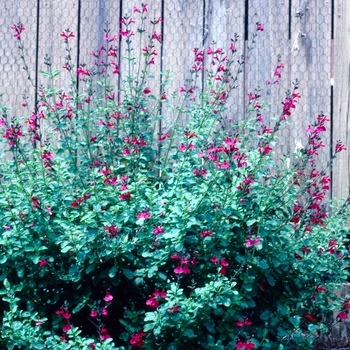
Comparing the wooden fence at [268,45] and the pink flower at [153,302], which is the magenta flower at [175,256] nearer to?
the pink flower at [153,302]

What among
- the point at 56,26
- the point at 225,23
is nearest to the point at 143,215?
the point at 225,23

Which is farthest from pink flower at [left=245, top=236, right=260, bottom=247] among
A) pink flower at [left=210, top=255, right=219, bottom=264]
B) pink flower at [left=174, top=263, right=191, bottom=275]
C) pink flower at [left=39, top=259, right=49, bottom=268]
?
pink flower at [left=39, top=259, right=49, bottom=268]

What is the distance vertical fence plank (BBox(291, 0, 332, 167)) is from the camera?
13.6 feet

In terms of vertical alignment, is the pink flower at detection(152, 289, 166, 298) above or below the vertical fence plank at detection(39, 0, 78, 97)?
below

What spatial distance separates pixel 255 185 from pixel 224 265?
1.25 feet

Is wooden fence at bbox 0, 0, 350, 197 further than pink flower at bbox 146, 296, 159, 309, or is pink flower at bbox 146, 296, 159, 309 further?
wooden fence at bbox 0, 0, 350, 197

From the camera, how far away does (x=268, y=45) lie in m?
4.19

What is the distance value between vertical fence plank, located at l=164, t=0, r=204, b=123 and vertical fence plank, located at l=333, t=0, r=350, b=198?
0.89m

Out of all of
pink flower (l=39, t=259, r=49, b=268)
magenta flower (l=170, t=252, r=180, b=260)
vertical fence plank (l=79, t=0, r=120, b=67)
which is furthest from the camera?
vertical fence plank (l=79, t=0, r=120, b=67)

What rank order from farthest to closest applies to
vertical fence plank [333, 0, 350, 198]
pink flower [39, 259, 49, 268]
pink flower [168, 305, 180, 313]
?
1. vertical fence plank [333, 0, 350, 198]
2. pink flower [39, 259, 49, 268]
3. pink flower [168, 305, 180, 313]

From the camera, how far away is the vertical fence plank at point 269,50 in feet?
13.6

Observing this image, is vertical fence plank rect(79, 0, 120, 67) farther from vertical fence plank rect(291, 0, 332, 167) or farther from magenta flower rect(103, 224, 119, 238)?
magenta flower rect(103, 224, 119, 238)

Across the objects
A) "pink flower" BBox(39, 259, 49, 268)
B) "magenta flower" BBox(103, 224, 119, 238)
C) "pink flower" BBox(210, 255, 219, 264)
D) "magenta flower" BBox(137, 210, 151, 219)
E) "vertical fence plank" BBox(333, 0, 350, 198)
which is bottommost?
"pink flower" BBox(39, 259, 49, 268)

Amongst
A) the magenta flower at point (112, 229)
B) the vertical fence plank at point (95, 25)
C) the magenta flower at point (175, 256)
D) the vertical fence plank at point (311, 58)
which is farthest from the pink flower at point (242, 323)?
the vertical fence plank at point (95, 25)
